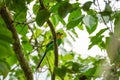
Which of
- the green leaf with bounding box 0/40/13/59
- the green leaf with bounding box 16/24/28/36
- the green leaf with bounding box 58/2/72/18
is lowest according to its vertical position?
the green leaf with bounding box 0/40/13/59

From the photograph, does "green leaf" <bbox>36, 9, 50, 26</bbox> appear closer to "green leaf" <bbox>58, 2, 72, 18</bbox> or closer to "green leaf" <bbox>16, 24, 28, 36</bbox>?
"green leaf" <bbox>58, 2, 72, 18</bbox>

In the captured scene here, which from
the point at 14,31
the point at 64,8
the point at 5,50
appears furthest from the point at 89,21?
the point at 5,50

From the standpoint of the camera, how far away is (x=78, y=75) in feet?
2.76

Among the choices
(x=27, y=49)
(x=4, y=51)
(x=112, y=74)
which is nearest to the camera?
(x=4, y=51)

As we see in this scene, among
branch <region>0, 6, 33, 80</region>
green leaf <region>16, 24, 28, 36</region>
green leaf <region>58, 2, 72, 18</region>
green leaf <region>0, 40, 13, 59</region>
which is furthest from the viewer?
green leaf <region>16, 24, 28, 36</region>

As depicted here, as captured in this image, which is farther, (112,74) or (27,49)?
(27,49)

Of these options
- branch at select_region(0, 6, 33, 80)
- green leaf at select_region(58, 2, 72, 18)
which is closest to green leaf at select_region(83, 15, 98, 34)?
green leaf at select_region(58, 2, 72, 18)

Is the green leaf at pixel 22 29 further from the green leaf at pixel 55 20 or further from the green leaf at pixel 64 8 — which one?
the green leaf at pixel 64 8

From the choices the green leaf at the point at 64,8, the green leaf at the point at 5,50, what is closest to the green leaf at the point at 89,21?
the green leaf at the point at 64,8

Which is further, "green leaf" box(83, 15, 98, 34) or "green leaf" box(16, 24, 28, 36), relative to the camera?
"green leaf" box(16, 24, 28, 36)

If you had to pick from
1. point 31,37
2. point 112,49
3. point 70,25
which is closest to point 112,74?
point 112,49

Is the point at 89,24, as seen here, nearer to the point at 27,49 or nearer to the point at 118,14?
the point at 118,14

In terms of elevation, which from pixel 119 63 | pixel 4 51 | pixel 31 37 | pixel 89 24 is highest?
pixel 31 37

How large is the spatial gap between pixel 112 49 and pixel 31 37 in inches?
25.6
